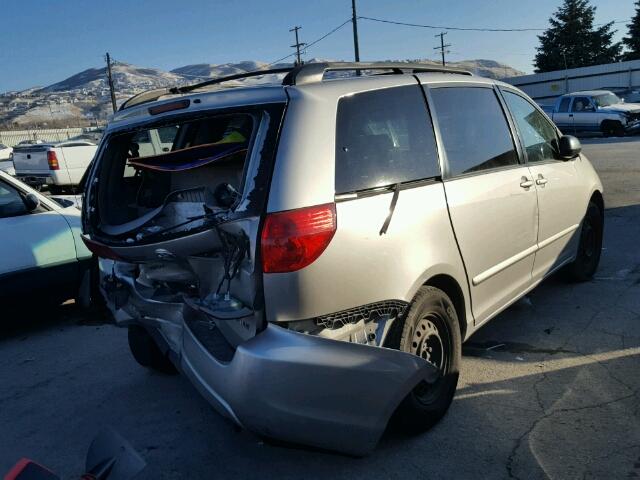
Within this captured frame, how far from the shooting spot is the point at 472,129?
3611 mm

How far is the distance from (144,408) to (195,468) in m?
0.84

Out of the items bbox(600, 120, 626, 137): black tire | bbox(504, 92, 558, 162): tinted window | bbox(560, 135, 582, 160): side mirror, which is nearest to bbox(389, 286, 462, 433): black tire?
bbox(504, 92, 558, 162): tinted window

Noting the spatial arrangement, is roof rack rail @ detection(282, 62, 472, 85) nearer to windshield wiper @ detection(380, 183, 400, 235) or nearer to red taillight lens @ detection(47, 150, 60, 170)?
windshield wiper @ detection(380, 183, 400, 235)

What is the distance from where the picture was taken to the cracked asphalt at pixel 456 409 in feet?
9.21

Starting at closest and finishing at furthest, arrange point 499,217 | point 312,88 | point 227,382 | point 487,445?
1. point 227,382
2. point 312,88
3. point 487,445
4. point 499,217

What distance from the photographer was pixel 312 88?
8.75 feet

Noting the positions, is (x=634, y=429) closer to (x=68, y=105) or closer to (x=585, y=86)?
(x=585, y=86)

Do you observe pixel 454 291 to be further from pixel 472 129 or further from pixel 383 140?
pixel 472 129

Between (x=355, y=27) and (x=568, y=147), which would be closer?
(x=568, y=147)

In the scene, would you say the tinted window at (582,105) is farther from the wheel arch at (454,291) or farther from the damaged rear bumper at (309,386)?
the damaged rear bumper at (309,386)

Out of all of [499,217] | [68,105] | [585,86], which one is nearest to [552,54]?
[585,86]

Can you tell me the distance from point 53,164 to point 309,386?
47.3 feet

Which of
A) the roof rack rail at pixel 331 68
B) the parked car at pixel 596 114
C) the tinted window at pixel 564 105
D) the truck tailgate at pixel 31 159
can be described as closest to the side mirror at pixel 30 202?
the roof rack rail at pixel 331 68

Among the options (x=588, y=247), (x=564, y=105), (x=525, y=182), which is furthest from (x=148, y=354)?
(x=564, y=105)
